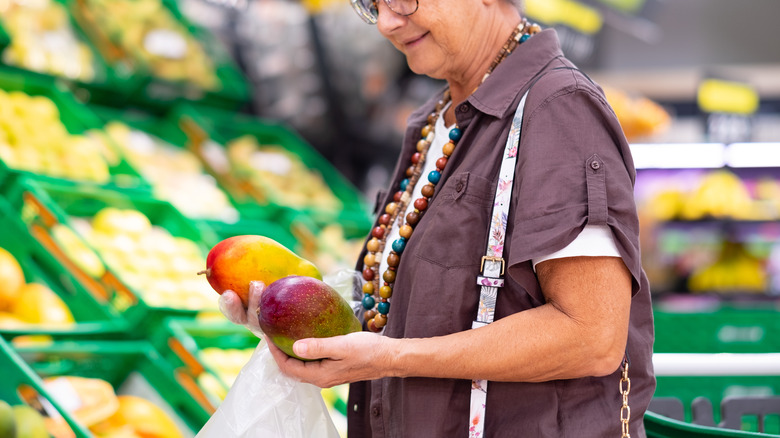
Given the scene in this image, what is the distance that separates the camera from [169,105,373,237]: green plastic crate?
4543mm

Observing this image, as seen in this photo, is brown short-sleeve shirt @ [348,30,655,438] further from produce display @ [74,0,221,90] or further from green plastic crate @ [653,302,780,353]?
produce display @ [74,0,221,90]

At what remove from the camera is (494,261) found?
1249mm

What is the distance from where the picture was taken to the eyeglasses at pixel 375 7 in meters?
1.35

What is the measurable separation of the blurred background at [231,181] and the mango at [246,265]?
0.69 metres

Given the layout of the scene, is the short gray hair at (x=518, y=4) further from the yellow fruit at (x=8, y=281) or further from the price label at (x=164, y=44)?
the price label at (x=164, y=44)

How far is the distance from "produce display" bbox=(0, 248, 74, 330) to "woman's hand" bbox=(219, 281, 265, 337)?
1296mm

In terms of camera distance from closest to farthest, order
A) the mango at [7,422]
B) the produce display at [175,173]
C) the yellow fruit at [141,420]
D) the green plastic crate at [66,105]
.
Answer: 1. the mango at [7,422]
2. the yellow fruit at [141,420]
3. the green plastic crate at [66,105]
4. the produce display at [175,173]

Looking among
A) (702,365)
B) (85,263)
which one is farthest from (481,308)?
(85,263)

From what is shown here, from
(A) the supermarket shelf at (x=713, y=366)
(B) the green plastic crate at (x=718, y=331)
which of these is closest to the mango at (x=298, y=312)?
(A) the supermarket shelf at (x=713, y=366)

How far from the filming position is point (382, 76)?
16.9 feet

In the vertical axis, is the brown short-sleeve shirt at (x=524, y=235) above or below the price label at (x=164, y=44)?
below

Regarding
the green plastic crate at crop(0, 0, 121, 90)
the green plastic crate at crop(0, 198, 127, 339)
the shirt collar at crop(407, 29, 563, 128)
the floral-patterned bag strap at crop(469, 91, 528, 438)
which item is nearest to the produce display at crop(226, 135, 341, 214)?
the green plastic crate at crop(0, 0, 121, 90)

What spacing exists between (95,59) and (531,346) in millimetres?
3549

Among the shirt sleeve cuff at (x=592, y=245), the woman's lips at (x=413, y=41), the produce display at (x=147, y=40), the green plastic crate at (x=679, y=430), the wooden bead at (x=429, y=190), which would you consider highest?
the produce display at (x=147, y=40)
